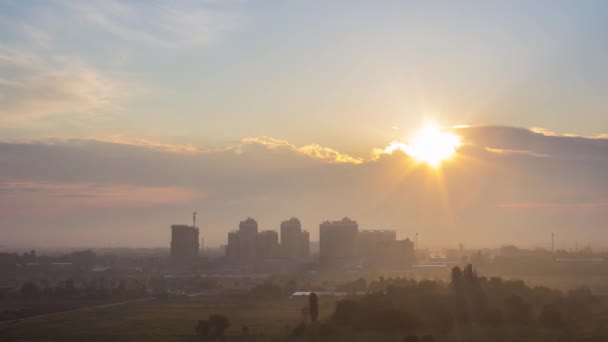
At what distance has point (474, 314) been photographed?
5988 centimetres

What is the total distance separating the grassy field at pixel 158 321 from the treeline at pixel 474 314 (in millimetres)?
7280

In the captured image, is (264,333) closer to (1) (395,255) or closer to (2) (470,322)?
(2) (470,322)

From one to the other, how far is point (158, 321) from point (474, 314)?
106ft

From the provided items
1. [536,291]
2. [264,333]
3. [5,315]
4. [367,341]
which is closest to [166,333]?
[264,333]

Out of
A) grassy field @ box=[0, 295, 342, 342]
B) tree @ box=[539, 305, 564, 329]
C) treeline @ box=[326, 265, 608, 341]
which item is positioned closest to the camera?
treeline @ box=[326, 265, 608, 341]

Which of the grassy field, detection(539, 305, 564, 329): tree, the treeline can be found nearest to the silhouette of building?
the grassy field

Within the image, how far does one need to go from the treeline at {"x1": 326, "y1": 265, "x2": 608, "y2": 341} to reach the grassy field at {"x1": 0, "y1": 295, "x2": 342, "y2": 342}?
7280 mm

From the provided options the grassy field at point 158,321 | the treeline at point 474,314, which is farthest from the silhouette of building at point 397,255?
the treeline at point 474,314

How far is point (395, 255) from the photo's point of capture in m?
184

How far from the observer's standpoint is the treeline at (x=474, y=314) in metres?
54.1

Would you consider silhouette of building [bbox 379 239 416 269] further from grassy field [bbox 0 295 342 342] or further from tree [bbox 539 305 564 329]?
tree [bbox 539 305 564 329]

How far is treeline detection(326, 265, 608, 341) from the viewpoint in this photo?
177ft

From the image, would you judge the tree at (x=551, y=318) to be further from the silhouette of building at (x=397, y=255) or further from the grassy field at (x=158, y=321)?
the silhouette of building at (x=397, y=255)

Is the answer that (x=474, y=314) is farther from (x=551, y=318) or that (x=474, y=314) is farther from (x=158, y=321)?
(x=158, y=321)
